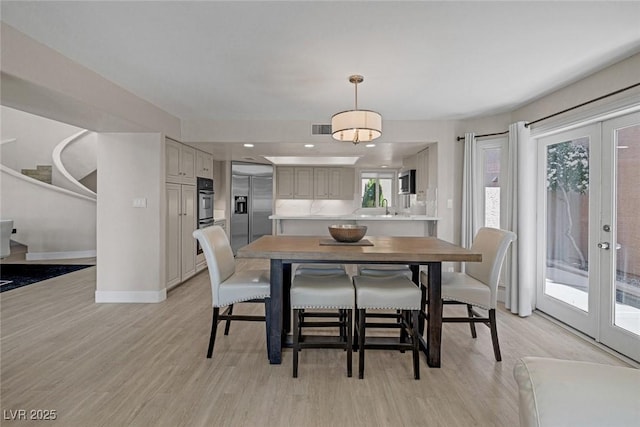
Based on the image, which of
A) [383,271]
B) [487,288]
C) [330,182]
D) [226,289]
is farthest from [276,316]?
[330,182]

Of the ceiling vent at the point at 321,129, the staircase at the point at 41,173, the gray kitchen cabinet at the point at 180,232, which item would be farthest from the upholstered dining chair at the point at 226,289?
the staircase at the point at 41,173

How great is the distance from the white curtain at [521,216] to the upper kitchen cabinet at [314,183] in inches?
173

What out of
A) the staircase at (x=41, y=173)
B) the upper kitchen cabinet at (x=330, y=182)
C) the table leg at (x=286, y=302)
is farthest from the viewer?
the upper kitchen cabinet at (x=330, y=182)

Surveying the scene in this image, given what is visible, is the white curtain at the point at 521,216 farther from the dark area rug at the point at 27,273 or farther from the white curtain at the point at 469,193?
the dark area rug at the point at 27,273

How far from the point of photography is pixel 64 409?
1928 mm

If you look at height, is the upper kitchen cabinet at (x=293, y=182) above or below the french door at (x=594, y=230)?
above

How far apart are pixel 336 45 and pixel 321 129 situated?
209 centimetres

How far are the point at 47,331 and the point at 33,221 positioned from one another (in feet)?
16.2

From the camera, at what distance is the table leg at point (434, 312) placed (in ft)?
7.89

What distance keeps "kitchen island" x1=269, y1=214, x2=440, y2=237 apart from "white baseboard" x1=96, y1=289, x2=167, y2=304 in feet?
5.38

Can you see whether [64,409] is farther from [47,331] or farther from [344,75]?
[344,75]

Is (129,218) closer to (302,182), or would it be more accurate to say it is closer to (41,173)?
(302,182)

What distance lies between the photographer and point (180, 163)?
4.49 metres

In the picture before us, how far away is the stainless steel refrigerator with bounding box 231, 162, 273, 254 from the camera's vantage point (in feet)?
22.5
